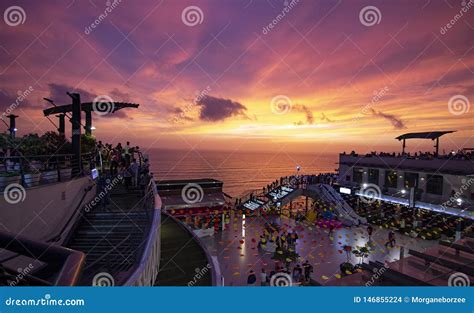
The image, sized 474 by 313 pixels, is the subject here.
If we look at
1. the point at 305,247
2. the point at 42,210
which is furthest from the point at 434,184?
the point at 42,210

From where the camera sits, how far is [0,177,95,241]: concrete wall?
580 cm

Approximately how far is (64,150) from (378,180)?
28.3 meters

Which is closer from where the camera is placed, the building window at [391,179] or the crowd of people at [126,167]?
the crowd of people at [126,167]

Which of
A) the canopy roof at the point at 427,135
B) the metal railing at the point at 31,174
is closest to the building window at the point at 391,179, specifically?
the canopy roof at the point at 427,135

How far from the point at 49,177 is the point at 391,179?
2889 cm

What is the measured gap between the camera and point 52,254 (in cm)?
186

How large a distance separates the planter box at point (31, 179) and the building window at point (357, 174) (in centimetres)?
3007

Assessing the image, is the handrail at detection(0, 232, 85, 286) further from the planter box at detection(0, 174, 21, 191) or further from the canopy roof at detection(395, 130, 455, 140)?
the canopy roof at detection(395, 130, 455, 140)

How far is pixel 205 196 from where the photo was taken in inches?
1054

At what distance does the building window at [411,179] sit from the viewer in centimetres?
2527

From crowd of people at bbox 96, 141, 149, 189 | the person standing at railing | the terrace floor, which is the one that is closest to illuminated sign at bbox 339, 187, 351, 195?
the terrace floor

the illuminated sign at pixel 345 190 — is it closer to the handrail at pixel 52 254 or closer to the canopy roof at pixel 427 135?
the canopy roof at pixel 427 135

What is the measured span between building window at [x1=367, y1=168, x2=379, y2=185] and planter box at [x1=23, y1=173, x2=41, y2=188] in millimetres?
29434

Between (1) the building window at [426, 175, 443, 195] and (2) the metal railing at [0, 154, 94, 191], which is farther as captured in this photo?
(1) the building window at [426, 175, 443, 195]
